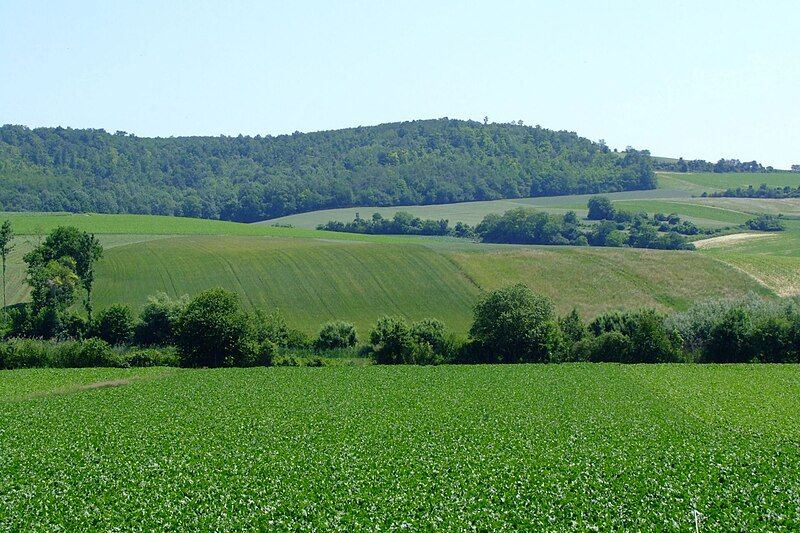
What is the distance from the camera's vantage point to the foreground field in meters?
25.6

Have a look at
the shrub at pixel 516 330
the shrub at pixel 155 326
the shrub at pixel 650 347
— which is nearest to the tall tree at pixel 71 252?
the shrub at pixel 155 326

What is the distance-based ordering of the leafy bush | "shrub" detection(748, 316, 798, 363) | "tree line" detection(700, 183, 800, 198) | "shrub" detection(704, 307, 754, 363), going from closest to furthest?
"shrub" detection(748, 316, 798, 363) < "shrub" detection(704, 307, 754, 363) < the leafy bush < "tree line" detection(700, 183, 800, 198)

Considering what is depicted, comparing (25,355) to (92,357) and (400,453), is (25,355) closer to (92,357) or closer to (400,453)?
(92,357)

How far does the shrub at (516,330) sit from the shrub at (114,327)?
29345mm

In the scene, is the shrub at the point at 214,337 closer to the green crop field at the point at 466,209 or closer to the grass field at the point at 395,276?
the grass field at the point at 395,276

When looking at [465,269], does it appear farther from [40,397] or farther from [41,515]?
[41,515]

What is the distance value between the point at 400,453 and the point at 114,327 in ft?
154

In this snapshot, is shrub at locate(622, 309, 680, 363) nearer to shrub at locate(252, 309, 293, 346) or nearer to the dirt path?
shrub at locate(252, 309, 293, 346)

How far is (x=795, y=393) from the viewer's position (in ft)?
166

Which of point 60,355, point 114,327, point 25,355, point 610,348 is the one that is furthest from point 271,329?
point 610,348

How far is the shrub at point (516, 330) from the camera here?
69.2 meters

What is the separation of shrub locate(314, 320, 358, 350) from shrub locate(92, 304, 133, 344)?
1628 centimetres

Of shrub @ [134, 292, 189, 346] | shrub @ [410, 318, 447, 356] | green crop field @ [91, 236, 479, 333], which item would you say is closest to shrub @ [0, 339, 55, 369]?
shrub @ [134, 292, 189, 346]

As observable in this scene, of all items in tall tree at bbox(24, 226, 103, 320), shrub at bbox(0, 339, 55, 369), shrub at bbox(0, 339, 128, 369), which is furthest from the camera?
tall tree at bbox(24, 226, 103, 320)
